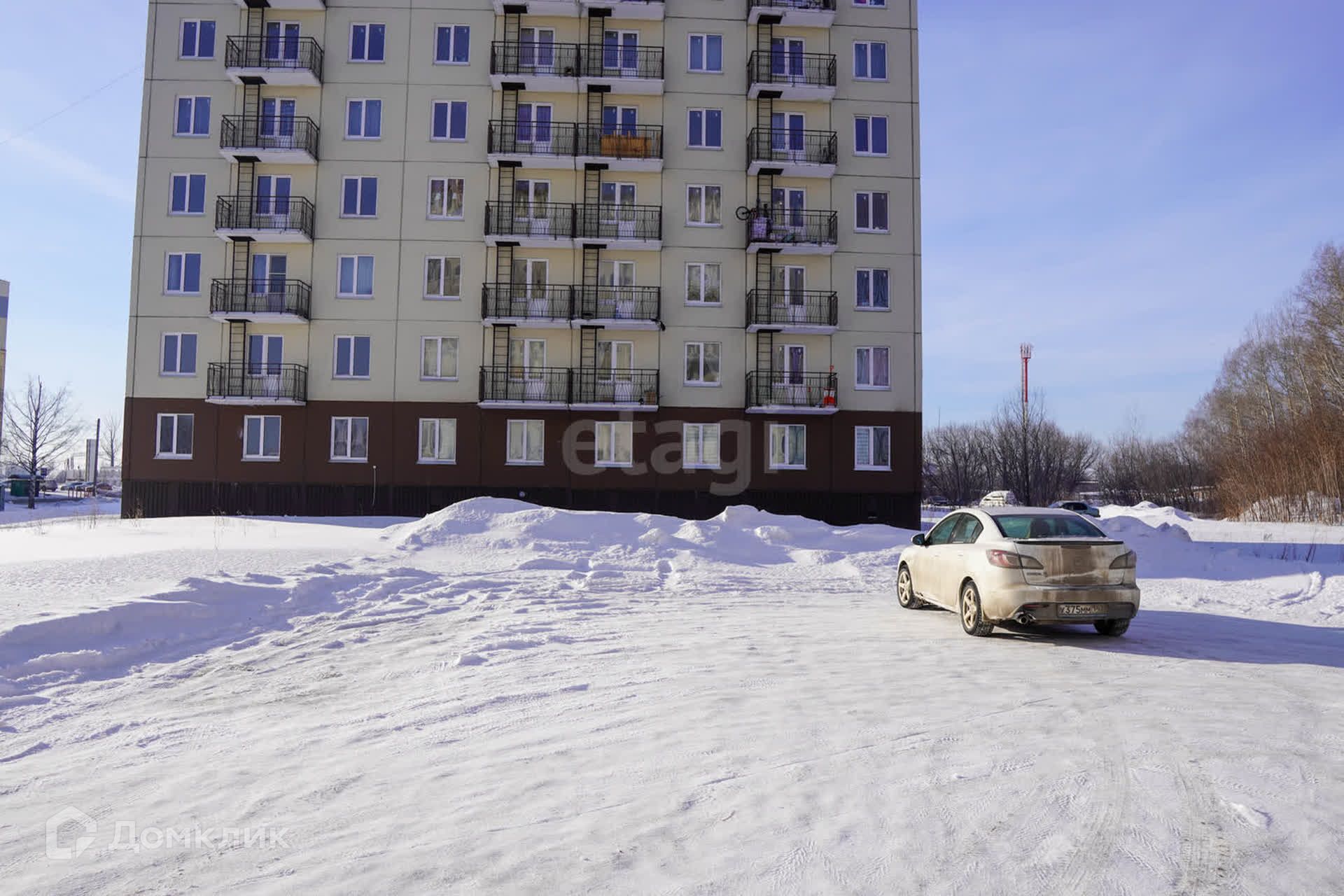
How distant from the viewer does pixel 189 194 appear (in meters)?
33.4

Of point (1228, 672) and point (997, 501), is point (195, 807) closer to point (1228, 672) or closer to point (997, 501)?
point (1228, 672)

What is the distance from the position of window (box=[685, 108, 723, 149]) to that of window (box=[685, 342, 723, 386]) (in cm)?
794

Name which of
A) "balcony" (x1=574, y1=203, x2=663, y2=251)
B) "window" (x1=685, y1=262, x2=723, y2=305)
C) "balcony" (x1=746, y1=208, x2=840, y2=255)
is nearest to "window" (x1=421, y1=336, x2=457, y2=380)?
"balcony" (x1=574, y1=203, x2=663, y2=251)

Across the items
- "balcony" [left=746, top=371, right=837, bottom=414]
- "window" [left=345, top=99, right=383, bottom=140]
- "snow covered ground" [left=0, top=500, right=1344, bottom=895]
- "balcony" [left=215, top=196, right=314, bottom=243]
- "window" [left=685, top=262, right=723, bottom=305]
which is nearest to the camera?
"snow covered ground" [left=0, top=500, right=1344, bottom=895]

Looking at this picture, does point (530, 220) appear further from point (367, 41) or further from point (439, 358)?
point (367, 41)

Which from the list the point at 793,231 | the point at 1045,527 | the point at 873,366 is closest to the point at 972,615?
the point at 1045,527

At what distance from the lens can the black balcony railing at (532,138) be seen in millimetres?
33062

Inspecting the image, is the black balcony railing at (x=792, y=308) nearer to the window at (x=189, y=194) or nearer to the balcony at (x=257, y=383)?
the balcony at (x=257, y=383)

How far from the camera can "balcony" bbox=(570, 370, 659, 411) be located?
32625 mm

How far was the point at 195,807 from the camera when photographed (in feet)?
14.9

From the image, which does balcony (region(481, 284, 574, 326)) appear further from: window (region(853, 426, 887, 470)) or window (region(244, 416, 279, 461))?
window (region(853, 426, 887, 470))

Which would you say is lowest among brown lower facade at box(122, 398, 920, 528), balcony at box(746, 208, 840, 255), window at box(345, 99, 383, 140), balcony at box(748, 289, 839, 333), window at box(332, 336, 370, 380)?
brown lower facade at box(122, 398, 920, 528)

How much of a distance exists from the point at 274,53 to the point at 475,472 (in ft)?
59.2

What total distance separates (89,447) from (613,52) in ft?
220
